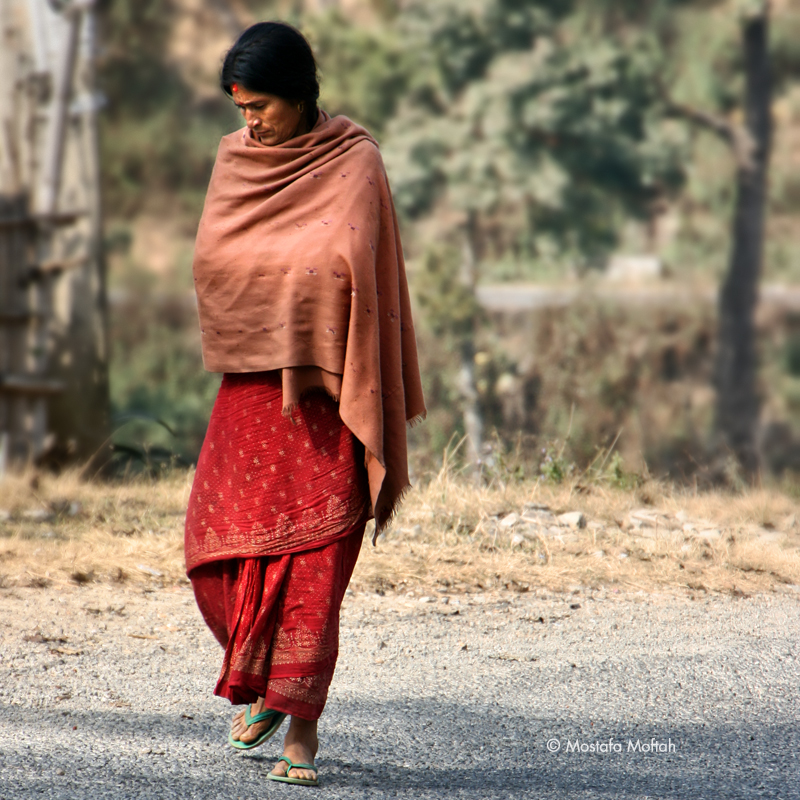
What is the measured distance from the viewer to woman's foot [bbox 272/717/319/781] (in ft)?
8.37

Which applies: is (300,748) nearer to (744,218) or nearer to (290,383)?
(290,383)

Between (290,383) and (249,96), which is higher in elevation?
(249,96)

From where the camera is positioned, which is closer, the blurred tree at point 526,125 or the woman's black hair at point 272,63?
the woman's black hair at point 272,63

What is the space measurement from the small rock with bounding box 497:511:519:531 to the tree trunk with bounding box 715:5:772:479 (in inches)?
481

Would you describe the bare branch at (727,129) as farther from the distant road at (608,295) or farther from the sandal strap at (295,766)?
the sandal strap at (295,766)

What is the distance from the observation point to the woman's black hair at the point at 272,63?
2602 millimetres

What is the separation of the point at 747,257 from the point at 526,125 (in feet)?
14.8

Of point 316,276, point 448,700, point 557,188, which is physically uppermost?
point 316,276

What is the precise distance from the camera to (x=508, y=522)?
5.05m

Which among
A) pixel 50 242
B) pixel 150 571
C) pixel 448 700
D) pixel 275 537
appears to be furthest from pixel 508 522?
pixel 50 242

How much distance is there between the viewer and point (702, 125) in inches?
710

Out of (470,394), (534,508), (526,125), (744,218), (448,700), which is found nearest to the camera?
(448,700)

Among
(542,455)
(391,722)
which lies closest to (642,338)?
(542,455)

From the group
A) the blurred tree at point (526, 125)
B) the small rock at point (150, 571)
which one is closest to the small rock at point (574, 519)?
the small rock at point (150, 571)
